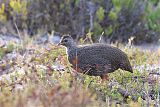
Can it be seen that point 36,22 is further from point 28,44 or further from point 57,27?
point 28,44

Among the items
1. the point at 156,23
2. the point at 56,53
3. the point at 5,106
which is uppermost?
the point at 156,23

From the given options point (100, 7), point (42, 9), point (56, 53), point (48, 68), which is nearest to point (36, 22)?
point (42, 9)

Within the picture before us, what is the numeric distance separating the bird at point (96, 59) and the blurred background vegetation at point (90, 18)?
189 inches

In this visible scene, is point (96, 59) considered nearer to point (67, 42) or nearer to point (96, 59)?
point (96, 59)

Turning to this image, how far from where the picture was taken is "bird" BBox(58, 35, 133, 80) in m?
6.28

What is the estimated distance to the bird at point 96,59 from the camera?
247 inches

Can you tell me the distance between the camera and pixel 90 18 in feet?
37.5

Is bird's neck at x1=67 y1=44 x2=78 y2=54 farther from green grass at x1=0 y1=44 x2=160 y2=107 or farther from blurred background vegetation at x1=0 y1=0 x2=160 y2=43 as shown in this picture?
blurred background vegetation at x1=0 y1=0 x2=160 y2=43

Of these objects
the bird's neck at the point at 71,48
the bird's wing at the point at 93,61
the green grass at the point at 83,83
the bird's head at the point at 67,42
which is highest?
the bird's head at the point at 67,42

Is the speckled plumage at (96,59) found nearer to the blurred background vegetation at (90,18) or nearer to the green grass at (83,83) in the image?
the green grass at (83,83)

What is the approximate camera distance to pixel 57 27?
456 inches

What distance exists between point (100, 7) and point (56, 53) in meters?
4.35

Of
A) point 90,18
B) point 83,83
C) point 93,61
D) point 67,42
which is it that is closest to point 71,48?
point 67,42

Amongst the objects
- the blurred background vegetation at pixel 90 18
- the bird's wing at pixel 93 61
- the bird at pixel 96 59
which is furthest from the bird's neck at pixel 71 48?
the blurred background vegetation at pixel 90 18
